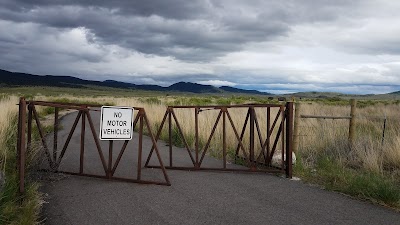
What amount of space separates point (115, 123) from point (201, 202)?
244 centimetres

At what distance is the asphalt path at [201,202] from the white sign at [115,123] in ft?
3.10

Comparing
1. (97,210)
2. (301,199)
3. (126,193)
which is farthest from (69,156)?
(301,199)

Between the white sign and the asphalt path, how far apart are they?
3.10ft

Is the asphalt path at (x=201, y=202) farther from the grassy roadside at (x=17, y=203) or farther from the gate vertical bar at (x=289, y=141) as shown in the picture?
the gate vertical bar at (x=289, y=141)

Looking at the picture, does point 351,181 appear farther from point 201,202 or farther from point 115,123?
point 115,123

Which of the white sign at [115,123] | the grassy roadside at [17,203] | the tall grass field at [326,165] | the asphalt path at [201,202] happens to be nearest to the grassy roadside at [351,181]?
the tall grass field at [326,165]

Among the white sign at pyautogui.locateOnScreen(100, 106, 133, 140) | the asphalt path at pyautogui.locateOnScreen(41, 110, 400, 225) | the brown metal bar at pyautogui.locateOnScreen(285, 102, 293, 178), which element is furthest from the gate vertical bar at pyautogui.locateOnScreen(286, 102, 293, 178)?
the white sign at pyautogui.locateOnScreen(100, 106, 133, 140)

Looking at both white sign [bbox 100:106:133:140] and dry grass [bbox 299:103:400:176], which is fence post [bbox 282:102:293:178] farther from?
white sign [bbox 100:106:133:140]

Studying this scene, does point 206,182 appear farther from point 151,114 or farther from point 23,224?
point 151,114

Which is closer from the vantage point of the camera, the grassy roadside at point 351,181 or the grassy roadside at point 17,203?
the grassy roadside at point 17,203

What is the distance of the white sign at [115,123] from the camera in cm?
→ 730

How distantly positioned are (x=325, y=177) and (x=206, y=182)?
8.55 ft

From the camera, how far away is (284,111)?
8.93 metres

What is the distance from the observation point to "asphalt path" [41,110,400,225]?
5500 mm
